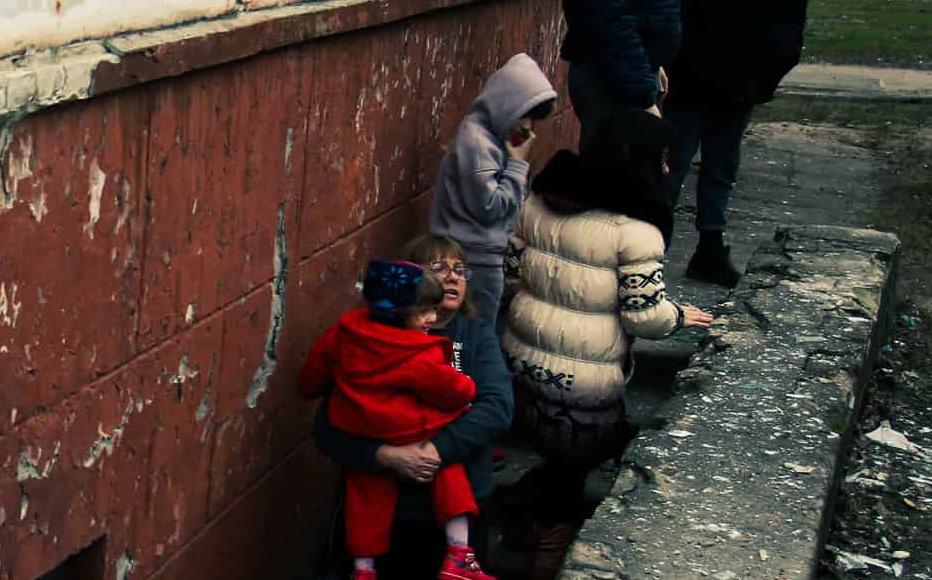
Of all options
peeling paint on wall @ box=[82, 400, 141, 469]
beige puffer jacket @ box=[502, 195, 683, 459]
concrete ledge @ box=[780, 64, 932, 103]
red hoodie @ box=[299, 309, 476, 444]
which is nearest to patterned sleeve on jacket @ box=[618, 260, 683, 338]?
beige puffer jacket @ box=[502, 195, 683, 459]

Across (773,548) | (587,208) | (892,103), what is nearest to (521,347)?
(587,208)

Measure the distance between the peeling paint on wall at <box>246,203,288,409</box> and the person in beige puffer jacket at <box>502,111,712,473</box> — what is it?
74 cm

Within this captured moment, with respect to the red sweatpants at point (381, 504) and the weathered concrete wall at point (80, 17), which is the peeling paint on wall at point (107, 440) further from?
the weathered concrete wall at point (80, 17)

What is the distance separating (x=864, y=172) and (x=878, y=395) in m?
4.19

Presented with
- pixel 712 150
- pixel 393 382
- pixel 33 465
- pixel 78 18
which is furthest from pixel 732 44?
pixel 33 465

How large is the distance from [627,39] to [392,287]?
192 cm

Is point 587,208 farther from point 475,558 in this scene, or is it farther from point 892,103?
point 892,103

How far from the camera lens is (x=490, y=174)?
15.6 feet

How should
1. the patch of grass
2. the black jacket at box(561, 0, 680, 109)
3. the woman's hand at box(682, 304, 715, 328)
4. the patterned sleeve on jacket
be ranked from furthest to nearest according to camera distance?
the patch of grass, the black jacket at box(561, 0, 680, 109), the woman's hand at box(682, 304, 715, 328), the patterned sleeve on jacket

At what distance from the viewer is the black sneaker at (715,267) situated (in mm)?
6824

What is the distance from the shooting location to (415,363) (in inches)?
149

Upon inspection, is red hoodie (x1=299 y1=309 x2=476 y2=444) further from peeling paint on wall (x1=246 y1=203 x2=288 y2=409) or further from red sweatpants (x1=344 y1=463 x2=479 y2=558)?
peeling paint on wall (x1=246 y1=203 x2=288 y2=409)

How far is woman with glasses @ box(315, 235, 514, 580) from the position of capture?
12.7ft

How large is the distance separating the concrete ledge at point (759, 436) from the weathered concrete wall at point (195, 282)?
927 mm
